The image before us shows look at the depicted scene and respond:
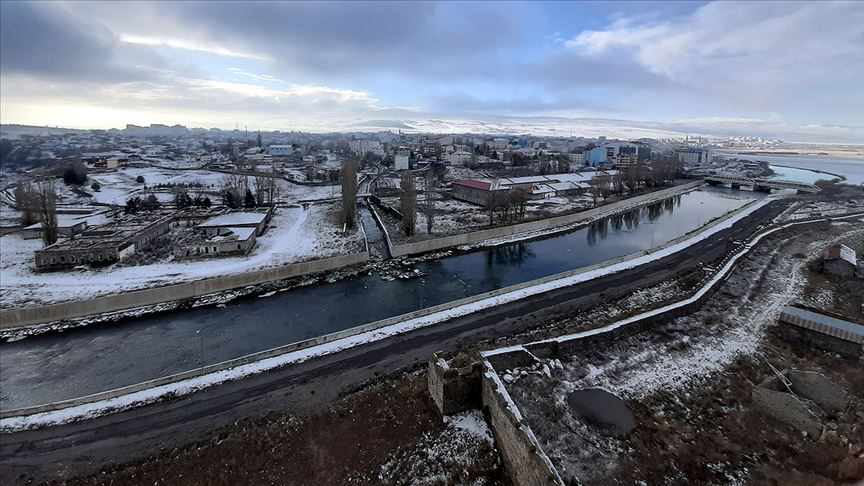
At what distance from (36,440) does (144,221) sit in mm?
20990

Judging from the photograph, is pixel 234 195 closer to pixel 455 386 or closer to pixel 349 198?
pixel 349 198

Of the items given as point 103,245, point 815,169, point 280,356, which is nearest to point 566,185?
point 280,356

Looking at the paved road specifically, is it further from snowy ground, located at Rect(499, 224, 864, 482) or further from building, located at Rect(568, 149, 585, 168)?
building, located at Rect(568, 149, 585, 168)

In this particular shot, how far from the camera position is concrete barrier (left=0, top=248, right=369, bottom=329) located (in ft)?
46.1

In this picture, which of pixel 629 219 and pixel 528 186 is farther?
pixel 528 186

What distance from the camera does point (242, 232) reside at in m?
22.1

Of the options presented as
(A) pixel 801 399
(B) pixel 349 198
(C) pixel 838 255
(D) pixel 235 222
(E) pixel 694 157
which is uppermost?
(E) pixel 694 157

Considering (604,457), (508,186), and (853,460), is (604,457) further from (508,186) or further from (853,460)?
(508,186)

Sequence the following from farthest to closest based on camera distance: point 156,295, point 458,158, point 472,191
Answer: point 458,158 < point 472,191 < point 156,295

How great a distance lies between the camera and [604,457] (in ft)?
25.6

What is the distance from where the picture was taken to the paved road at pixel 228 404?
8039 millimetres

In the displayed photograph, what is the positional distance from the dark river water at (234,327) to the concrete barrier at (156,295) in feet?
3.81

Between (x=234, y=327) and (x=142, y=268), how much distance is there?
8245mm

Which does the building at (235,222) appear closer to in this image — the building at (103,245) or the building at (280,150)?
the building at (103,245)
